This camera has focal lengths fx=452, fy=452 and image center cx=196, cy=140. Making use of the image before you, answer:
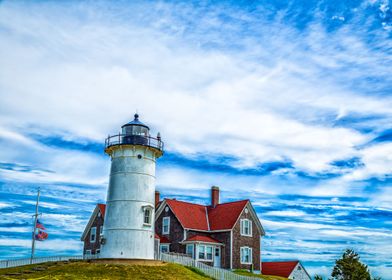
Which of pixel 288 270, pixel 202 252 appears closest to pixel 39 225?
pixel 202 252

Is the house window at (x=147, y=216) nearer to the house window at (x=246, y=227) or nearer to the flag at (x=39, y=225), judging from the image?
the flag at (x=39, y=225)

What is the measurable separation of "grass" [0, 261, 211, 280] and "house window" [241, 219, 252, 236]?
9431 millimetres

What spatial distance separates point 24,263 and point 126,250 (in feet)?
34.8

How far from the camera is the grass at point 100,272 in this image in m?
28.2

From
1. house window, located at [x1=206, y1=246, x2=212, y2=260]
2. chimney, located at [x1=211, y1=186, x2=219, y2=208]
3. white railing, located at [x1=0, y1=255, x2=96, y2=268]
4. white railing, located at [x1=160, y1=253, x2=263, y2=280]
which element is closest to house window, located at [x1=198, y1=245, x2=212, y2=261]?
house window, located at [x1=206, y1=246, x2=212, y2=260]

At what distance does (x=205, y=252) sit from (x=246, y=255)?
4289 millimetres

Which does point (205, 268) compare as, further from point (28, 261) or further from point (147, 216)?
point (28, 261)

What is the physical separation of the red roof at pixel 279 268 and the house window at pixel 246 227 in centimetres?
471

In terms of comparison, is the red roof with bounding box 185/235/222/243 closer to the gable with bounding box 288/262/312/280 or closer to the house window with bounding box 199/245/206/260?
the house window with bounding box 199/245/206/260

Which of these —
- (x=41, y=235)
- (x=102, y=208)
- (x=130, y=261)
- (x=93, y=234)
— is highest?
(x=102, y=208)

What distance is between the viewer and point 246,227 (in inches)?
1624

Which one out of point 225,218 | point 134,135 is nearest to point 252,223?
point 225,218

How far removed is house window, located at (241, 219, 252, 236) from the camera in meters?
40.8

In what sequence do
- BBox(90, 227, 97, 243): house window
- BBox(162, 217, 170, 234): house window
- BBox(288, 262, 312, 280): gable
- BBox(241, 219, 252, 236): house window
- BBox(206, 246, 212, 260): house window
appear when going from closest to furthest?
BBox(206, 246, 212, 260): house window → BBox(241, 219, 252, 236): house window → BBox(162, 217, 170, 234): house window → BBox(288, 262, 312, 280): gable → BBox(90, 227, 97, 243): house window
